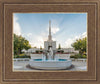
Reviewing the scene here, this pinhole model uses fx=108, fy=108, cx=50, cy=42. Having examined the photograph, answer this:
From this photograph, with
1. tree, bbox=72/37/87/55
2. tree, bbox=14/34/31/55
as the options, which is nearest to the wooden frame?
tree, bbox=14/34/31/55

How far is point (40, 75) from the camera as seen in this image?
2.78 metres

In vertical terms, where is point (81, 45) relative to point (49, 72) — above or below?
Answer: above

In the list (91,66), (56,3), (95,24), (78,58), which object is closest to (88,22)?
(95,24)

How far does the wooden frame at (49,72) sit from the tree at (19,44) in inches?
21.3

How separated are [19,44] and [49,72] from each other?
1.38 m

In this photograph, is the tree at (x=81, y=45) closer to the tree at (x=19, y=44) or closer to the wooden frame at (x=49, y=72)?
the wooden frame at (x=49, y=72)

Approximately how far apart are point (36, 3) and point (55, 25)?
1.24m

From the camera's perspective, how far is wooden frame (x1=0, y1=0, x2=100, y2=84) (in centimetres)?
275

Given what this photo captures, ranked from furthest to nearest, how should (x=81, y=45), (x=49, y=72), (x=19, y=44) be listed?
1. (x=81, y=45)
2. (x=19, y=44)
3. (x=49, y=72)

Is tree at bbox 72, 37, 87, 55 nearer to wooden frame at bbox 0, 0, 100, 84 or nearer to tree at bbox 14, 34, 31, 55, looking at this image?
wooden frame at bbox 0, 0, 100, 84

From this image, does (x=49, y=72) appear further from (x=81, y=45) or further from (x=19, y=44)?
(x=81, y=45)

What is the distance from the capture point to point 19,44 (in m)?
3.46

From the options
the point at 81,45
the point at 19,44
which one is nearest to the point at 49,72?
the point at 19,44

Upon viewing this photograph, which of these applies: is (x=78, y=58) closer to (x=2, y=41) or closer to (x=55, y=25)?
(x=55, y=25)
